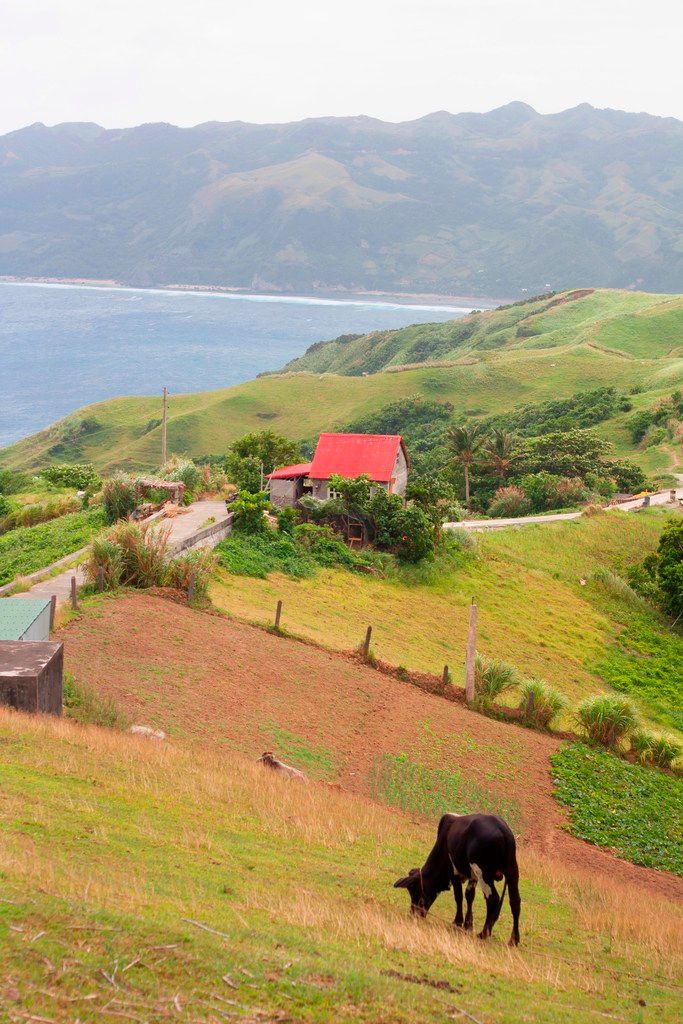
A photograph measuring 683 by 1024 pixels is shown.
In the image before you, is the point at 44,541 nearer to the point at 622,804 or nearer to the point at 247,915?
the point at 622,804

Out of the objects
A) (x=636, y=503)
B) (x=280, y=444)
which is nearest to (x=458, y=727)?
(x=280, y=444)

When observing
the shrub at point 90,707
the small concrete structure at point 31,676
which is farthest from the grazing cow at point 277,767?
the small concrete structure at point 31,676

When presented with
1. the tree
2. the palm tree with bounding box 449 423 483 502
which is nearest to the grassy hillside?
the palm tree with bounding box 449 423 483 502

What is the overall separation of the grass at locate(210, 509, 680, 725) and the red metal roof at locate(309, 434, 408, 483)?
5.41m

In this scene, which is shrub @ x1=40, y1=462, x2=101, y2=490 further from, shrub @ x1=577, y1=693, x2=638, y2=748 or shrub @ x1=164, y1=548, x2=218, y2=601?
shrub @ x1=577, y1=693, x2=638, y2=748

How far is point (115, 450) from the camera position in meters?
113

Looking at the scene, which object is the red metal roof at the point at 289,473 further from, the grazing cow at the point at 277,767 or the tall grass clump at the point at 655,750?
the grazing cow at the point at 277,767

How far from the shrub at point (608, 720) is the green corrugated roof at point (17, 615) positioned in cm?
1368

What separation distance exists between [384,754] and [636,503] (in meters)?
42.5

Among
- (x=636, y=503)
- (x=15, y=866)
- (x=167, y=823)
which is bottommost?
(x=636, y=503)

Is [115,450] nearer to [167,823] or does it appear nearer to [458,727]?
[458,727]

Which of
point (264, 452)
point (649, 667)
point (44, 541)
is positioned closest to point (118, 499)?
point (44, 541)

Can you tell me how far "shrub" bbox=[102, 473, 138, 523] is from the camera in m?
38.7

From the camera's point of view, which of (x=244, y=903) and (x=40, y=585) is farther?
(x=40, y=585)
